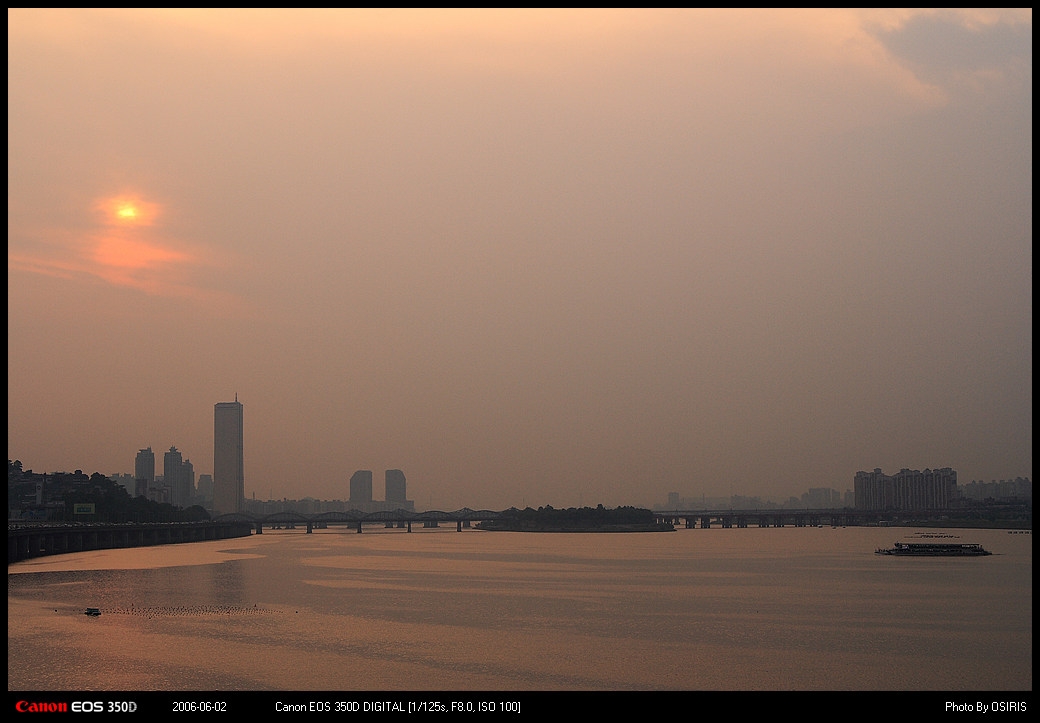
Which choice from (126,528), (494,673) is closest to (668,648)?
(494,673)

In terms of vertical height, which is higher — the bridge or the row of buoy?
the bridge
